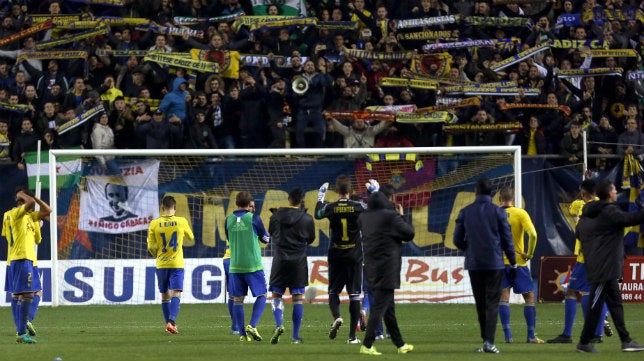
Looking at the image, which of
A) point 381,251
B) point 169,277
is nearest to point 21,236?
point 169,277

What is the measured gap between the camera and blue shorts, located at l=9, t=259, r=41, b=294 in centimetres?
1651

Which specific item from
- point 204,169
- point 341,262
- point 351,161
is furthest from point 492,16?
point 341,262

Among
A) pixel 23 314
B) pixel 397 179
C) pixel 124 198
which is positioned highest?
pixel 397 179

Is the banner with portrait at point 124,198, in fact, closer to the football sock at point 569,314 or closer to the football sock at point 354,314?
the football sock at point 354,314

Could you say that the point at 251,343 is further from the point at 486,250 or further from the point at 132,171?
the point at 132,171

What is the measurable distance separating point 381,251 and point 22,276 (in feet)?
17.9

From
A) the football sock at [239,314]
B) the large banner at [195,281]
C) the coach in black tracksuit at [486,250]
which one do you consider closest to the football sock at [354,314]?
the football sock at [239,314]

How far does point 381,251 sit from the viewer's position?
541 inches

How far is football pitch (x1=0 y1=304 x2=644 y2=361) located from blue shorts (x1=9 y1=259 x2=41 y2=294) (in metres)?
0.73

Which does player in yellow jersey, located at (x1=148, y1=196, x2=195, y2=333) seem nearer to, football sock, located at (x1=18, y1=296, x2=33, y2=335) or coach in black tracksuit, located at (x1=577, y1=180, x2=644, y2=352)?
football sock, located at (x1=18, y1=296, x2=33, y2=335)

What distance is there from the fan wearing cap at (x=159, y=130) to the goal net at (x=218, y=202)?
0.95 feet

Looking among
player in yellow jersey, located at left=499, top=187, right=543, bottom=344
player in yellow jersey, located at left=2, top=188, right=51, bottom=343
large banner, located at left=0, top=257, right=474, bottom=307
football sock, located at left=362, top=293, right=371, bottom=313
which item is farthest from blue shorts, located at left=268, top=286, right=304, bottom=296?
large banner, located at left=0, top=257, right=474, bottom=307

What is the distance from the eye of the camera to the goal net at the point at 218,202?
2456 cm

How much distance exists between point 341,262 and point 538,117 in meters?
10.9
